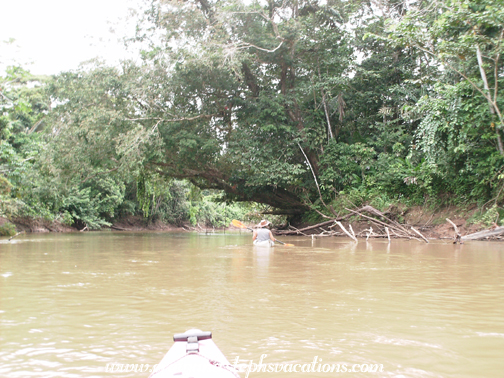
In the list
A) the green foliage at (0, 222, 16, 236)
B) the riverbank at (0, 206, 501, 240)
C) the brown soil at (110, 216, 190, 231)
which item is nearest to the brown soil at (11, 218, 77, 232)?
the riverbank at (0, 206, 501, 240)

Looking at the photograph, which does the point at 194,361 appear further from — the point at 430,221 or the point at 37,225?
the point at 37,225

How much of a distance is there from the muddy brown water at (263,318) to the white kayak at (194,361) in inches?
19.7

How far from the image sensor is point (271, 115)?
17.9m

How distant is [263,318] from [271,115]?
1494 centimetres

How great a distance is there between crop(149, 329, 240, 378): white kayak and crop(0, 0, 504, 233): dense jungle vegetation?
12.8m

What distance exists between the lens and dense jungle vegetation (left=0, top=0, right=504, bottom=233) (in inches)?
615

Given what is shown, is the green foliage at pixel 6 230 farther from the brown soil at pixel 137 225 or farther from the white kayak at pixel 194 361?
the white kayak at pixel 194 361

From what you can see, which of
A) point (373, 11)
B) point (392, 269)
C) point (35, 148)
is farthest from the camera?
point (35, 148)

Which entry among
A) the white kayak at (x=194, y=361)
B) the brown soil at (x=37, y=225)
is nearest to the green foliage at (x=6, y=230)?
the brown soil at (x=37, y=225)

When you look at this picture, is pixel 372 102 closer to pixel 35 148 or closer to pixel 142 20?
pixel 142 20

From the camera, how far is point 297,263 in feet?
25.1

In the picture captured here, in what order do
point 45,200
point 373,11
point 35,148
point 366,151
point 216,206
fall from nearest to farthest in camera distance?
1. point 366,151
2. point 373,11
3. point 45,200
4. point 35,148
5. point 216,206

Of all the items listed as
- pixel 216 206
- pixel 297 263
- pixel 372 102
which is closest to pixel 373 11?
pixel 372 102

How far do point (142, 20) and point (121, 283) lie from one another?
15.6 metres
